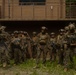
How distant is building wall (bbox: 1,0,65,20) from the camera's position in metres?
26.8

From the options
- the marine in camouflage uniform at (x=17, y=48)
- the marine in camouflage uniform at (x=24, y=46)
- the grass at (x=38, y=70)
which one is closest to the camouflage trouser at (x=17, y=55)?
the marine in camouflage uniform at (x=17, y=48)

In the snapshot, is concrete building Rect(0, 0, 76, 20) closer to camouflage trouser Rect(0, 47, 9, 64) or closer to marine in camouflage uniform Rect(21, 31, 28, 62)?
marine in camouflage uniform Rect(21, 31, 28, 62)

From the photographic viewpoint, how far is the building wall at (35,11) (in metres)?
26.8

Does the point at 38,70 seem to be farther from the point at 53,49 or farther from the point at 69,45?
the point at 53,49

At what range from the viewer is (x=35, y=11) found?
2688 cm

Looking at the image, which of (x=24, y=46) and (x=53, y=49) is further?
(x=24, y=46)

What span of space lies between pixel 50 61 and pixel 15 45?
214 centimetres

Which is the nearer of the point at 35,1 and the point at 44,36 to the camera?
the point at 44,36

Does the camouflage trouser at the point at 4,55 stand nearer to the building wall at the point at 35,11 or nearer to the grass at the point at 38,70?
the grass at the point at 38,70

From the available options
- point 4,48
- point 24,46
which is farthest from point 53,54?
point 4,48

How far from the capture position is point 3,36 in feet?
65.3

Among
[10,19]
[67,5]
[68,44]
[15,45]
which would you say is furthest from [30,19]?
[68,44]

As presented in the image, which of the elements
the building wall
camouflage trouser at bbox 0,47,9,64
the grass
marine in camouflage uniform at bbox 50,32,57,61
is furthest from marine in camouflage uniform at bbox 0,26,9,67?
the building wall

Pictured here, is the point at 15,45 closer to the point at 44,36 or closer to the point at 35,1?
the point at 44,36
